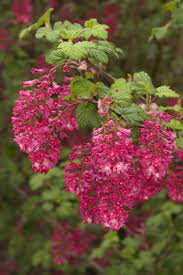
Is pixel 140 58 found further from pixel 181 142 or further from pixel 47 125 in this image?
pixel 47 125

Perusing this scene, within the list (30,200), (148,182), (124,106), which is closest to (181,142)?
(148,182)

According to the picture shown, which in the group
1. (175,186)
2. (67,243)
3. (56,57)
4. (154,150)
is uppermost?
(56,57)

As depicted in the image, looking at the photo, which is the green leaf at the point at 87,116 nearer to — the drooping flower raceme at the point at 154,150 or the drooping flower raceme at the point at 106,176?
the drooping flower raceme at the point at 106,176

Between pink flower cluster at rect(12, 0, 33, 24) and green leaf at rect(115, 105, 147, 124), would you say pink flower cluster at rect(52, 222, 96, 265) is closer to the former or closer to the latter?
pink flower cluster at rect(12, 0, 33, 24)

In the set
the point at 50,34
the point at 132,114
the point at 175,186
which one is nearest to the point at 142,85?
the point at 132,114

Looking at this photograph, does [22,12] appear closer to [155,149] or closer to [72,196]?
[72,196]

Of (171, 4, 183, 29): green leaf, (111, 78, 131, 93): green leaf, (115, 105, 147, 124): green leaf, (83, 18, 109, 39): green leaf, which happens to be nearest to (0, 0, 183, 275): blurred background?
(171, 4, 183, 29): green leaf

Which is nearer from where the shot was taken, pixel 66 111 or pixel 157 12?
pixel 66 111
